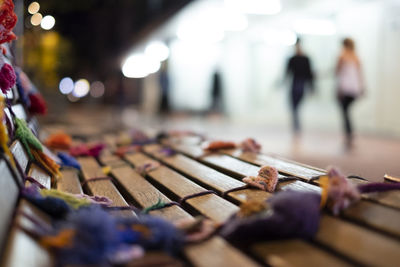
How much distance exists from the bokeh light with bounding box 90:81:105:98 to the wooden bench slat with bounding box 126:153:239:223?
22612mm

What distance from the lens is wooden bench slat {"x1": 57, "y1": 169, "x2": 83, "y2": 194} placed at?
162 centimetres

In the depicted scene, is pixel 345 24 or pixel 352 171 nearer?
pixel 352 171

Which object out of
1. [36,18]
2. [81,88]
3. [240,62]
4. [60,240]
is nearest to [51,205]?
[60,240]

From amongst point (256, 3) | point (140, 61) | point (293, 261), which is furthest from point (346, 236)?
point (140, 61)

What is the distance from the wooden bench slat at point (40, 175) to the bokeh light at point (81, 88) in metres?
22.1

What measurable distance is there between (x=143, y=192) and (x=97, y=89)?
24.3 meters

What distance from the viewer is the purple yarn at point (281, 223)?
961 mm

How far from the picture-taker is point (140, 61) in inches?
622

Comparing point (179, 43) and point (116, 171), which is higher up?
point (179, 43)

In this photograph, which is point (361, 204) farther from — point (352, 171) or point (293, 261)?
point (352, 171)

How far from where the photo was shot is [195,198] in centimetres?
144

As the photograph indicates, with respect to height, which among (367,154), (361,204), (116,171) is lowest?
(367,154)

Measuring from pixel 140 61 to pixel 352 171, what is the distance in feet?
44.1

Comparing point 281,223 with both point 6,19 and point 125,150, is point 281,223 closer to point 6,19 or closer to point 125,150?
point 6,19
